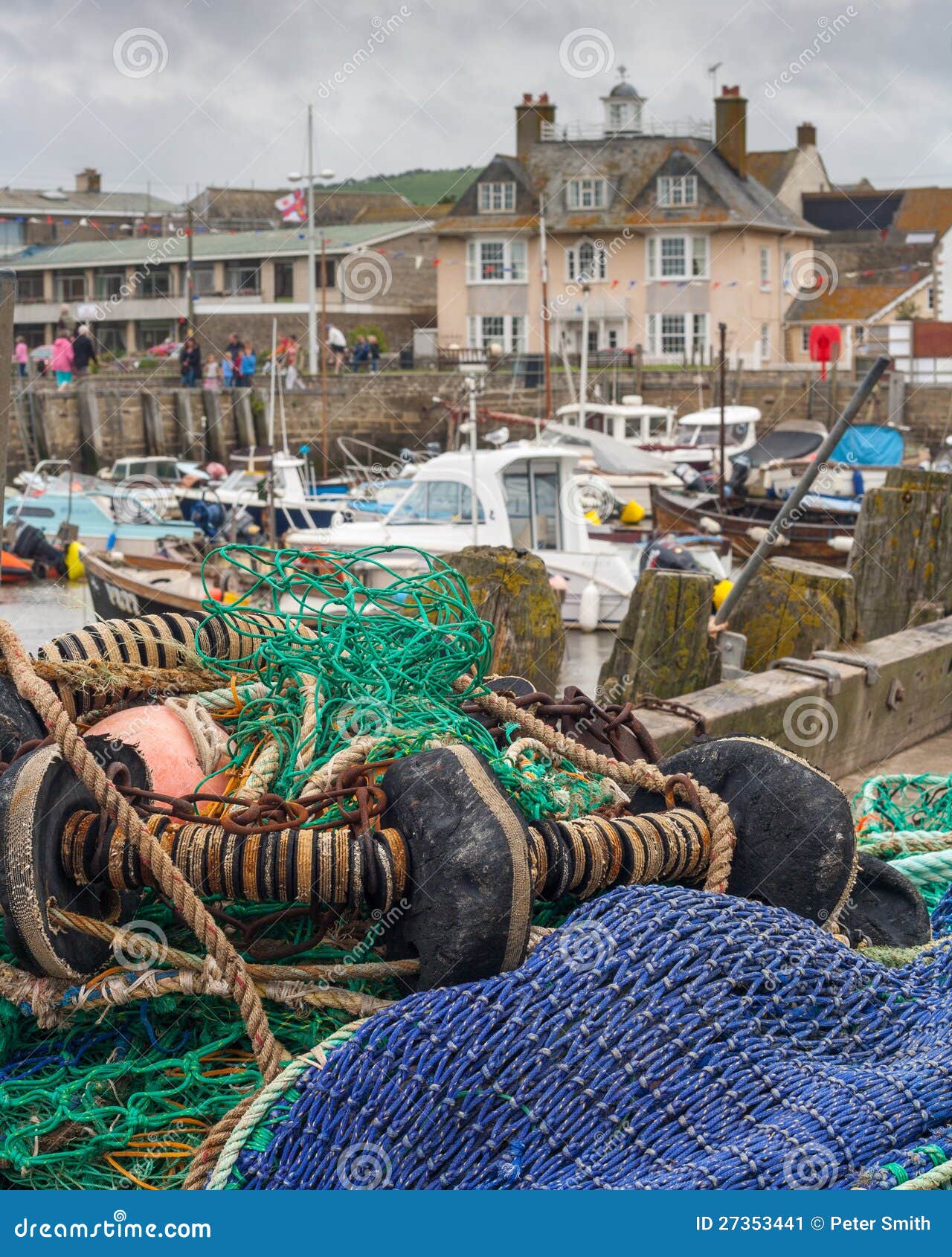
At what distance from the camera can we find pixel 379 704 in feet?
11.4

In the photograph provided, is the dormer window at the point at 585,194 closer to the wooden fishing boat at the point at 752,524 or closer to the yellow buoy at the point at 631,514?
the yellow buoy at the point at 631,514

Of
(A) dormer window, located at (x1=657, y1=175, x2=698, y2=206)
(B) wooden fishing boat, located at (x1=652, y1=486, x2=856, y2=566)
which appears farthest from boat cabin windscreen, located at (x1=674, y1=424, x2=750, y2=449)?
(A) dormer window, located at (x1=657, y1=175, x2=698, y2=206)

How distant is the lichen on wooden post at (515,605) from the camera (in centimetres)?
804

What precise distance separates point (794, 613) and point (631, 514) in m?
17.6

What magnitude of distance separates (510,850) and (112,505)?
77.2ft

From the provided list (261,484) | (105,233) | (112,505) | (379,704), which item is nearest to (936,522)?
(379,704)

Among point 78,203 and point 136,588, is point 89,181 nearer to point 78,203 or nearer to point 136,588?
point 78,203

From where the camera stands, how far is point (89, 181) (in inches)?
2768

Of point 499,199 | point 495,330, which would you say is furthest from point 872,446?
point 499,199

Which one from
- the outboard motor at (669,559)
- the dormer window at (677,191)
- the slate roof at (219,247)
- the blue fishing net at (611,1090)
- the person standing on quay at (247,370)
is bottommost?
the outboard motor at (669,559)

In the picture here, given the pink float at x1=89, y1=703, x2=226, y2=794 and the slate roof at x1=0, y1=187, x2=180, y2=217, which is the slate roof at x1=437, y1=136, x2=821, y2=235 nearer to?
the slate roof at x1=0, y1=187, x2=180, y2=217

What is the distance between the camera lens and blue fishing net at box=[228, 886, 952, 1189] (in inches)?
102

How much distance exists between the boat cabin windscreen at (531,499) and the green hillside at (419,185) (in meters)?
55.9

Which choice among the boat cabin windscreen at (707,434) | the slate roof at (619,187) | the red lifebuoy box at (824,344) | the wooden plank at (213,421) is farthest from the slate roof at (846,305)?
the wooden plank at (213,421)
